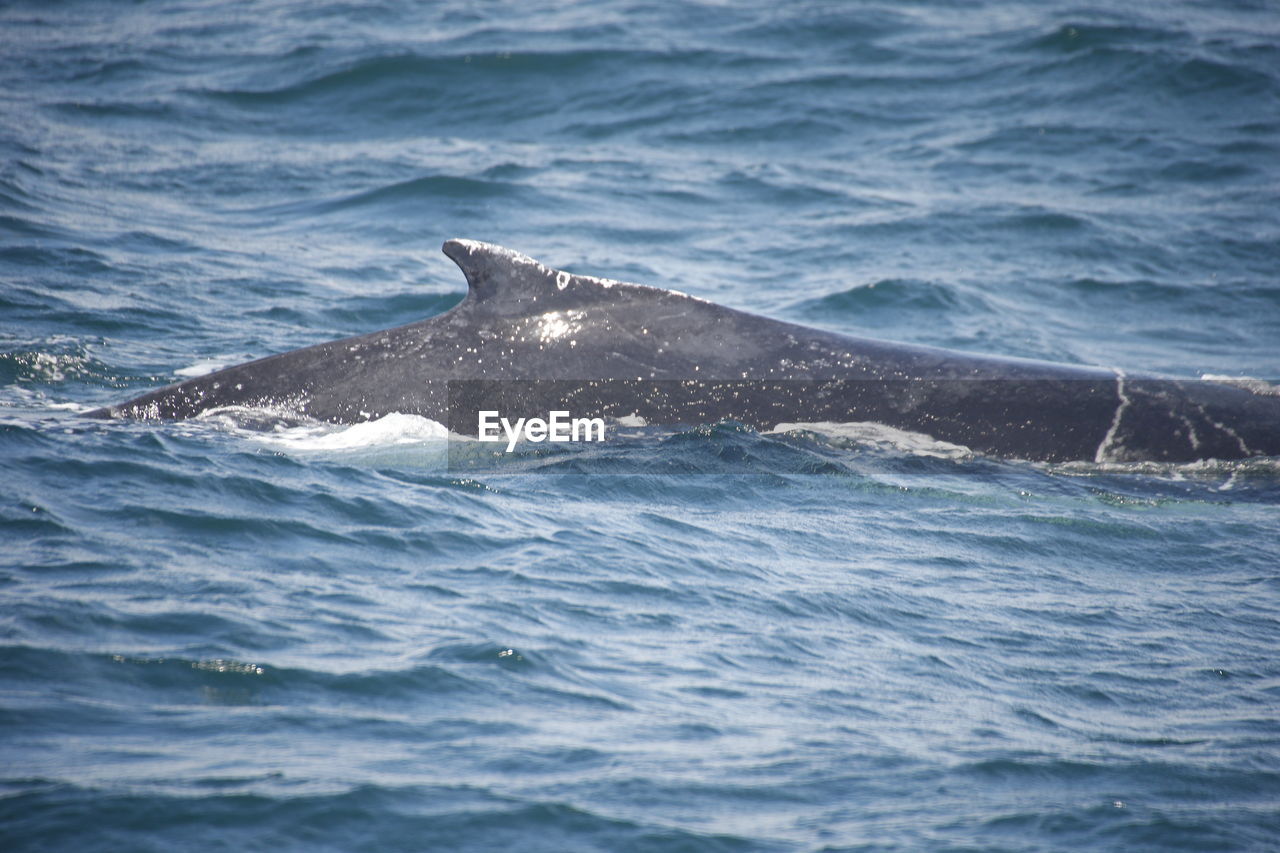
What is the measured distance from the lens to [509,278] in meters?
8.28

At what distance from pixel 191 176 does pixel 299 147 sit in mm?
1959

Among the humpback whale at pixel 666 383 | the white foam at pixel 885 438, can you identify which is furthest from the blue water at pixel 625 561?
the humpback whale at pixel 666 383

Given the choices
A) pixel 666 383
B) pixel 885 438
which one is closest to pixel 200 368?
pixel 666 383

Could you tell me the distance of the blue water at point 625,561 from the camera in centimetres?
452

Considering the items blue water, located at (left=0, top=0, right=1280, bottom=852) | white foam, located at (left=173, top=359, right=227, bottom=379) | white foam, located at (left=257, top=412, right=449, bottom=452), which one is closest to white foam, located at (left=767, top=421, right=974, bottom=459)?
blue water, located at (left=0, top=0, right=1280, bottom=852)

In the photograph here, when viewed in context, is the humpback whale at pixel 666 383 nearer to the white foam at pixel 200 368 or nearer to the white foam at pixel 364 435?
the white foam at pixel 364 435

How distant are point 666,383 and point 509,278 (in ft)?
3.86

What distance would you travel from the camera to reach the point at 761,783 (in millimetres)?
4703

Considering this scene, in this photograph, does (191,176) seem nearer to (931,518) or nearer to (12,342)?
(12,342)

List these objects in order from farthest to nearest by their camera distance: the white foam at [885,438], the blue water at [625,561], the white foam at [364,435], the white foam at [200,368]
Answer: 1. the white foam at [200,368]
2. the white foam at [885,438]
3. the white foam at [364,435]
4. the blue water at [625,561]

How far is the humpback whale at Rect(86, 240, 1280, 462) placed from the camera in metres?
8.16

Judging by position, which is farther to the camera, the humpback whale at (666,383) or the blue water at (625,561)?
the humpback whale at (666,383)

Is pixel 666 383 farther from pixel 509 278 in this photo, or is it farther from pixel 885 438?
pixel 885 438

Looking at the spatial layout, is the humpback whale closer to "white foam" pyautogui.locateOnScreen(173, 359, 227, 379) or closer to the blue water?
the blue water
